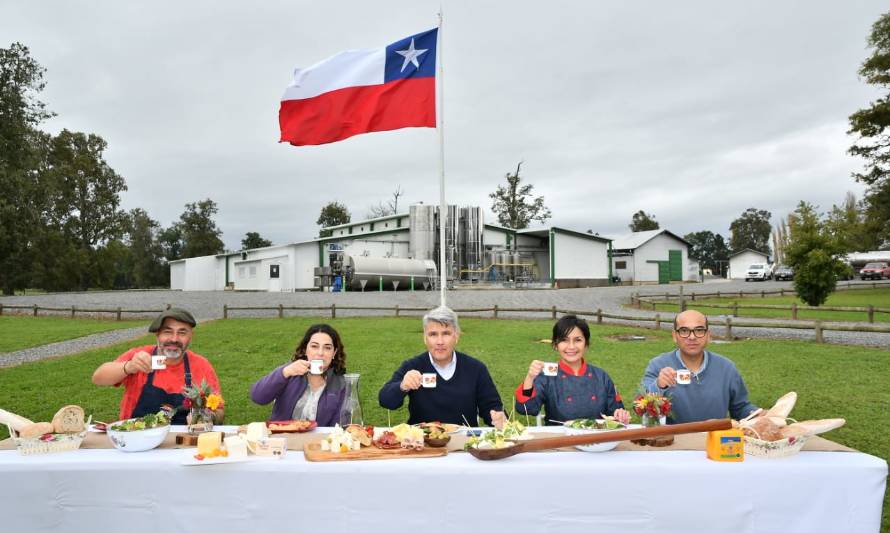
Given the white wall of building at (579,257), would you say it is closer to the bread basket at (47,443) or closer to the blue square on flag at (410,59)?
the blue square on flag at (410,59)

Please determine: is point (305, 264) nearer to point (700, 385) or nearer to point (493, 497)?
point (700, 385)

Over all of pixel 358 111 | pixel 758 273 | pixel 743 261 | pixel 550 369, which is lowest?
pixel 550 369

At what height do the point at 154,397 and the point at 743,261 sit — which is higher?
the point at 743,261

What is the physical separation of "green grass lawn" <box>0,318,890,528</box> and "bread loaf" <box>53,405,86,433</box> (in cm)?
464

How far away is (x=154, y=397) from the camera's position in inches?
157

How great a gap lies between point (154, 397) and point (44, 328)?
21.4 metres

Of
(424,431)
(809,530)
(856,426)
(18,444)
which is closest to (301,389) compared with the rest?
(424,431)

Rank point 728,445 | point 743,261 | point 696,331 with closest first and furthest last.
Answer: point 728,445 < point 696,331 < point 743,261

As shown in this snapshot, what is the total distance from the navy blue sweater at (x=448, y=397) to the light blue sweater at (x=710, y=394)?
3.89 ft

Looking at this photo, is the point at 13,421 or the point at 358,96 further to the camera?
the point at 358,96

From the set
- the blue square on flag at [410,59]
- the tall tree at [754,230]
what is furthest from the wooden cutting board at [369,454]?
the tall tree at [754,230]

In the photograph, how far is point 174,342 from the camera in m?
4.02

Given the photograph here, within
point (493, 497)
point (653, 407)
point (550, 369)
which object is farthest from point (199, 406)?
point (653, 407)

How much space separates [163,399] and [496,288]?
3792 centimetres
